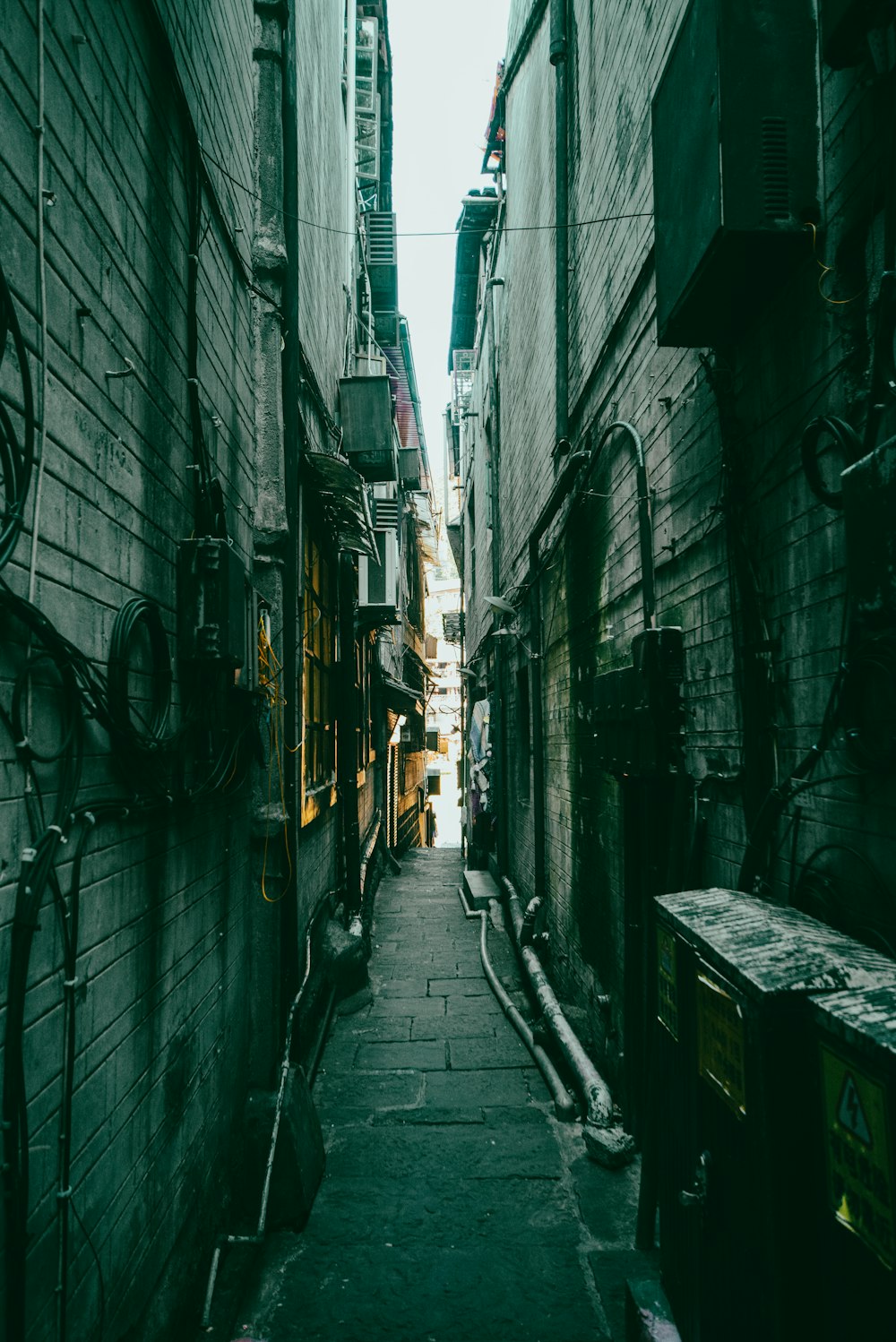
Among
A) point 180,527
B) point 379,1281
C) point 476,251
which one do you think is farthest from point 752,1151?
point 476,251

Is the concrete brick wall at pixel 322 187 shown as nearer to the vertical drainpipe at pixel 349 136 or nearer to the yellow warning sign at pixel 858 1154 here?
the vertical drainpipe at pixel 349 136

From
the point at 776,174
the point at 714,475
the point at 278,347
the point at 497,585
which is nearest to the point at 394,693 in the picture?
the point at 497,585

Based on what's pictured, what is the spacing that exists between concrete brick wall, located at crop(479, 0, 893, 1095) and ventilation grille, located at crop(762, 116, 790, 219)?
0.14 meters

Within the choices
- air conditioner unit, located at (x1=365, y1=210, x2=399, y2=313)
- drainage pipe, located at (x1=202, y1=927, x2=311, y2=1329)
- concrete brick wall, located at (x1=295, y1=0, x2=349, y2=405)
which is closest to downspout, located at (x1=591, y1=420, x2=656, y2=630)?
drainage pipe, located at (x1=202, y1=927, x2=311, y2=1329)

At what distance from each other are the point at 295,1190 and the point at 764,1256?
11.0ft

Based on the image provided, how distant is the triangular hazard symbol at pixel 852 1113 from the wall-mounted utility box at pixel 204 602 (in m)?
2.90

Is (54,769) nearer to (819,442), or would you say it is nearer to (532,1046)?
(819,442)

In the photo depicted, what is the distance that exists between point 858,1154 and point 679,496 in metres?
3.43

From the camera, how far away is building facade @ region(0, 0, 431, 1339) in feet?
7.31

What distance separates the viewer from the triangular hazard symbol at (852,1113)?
1706 millimetres

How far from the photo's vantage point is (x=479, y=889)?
42.9 ft

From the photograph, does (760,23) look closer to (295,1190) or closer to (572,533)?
(572,533)

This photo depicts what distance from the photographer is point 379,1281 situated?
13.8 feet

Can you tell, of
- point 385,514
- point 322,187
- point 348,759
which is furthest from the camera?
point 385,514
